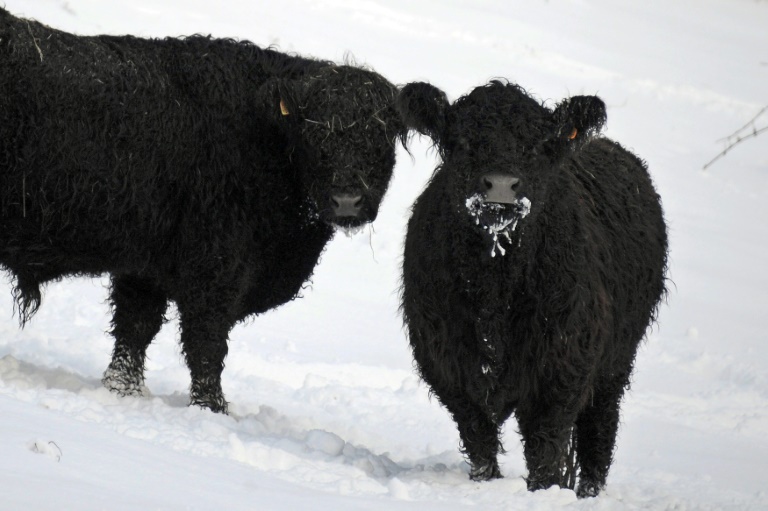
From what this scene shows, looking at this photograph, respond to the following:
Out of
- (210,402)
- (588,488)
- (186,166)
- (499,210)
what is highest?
(186,166)

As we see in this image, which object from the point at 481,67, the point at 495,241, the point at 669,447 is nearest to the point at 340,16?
the point at 481,67

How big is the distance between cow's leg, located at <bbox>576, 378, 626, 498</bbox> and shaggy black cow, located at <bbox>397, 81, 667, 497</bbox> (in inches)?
35.7

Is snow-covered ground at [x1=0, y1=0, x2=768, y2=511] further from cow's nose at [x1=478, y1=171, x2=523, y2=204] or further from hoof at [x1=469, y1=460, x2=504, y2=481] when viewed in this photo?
cow's nose at [x1=478, y1=171, x2=523, y2=204]

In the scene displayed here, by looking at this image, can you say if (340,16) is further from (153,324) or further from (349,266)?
(153,324)

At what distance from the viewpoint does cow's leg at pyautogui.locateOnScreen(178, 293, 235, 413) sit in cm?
644

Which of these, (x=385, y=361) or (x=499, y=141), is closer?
(x=499, y=141)

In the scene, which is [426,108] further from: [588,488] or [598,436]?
[588,488]

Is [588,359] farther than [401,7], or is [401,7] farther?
[401,7]

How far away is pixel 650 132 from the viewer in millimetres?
20078

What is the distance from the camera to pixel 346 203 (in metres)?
6.28

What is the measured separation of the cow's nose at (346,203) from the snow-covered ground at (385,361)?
636mm

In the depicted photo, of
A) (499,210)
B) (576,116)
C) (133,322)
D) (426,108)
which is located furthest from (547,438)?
(133,322)

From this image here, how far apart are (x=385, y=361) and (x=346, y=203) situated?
396 centimetres

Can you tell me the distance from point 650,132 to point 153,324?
47.9ft
